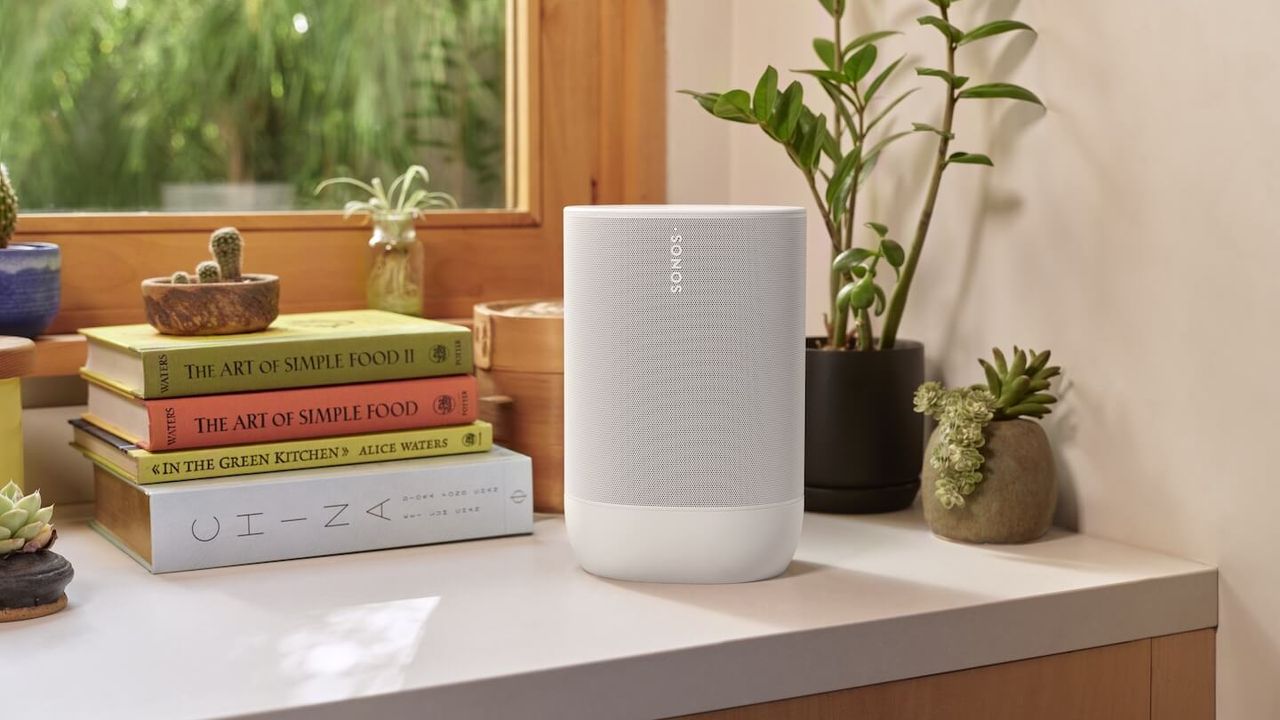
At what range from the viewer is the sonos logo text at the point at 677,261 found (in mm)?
890

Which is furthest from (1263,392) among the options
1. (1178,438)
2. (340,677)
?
(340,677)

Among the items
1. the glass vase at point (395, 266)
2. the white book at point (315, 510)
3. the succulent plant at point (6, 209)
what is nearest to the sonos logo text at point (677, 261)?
the white book at point (315, 510)

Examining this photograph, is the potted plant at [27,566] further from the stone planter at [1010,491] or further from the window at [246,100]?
the stone planter at [1010,491]

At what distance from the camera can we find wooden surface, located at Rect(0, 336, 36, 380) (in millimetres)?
1045

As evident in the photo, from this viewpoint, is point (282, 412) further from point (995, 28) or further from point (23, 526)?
point (995, 28)

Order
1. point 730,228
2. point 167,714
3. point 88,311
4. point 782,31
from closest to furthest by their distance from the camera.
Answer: point 167,714 < point 730,228 < point 88,311 < point 782,31

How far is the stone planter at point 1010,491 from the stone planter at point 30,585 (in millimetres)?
647

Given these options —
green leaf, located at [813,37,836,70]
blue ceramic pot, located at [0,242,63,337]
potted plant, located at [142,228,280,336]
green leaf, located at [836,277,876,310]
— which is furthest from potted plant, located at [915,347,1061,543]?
blue ceramic pot, located at [0,242,63,337]

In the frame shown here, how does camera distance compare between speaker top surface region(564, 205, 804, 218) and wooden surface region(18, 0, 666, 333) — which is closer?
speaker top surface region(564, 205, 804, 218)

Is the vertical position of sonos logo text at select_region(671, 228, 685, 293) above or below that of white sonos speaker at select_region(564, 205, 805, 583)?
above

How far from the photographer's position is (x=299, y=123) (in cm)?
143

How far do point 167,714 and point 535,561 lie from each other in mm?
357

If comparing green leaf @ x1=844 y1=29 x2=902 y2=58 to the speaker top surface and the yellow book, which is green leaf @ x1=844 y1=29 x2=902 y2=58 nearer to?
the speaker top surface

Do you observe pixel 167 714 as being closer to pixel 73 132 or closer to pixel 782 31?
pixel 73 132
